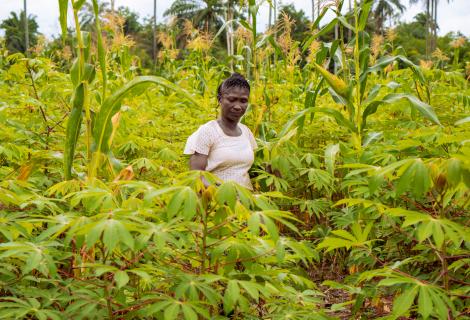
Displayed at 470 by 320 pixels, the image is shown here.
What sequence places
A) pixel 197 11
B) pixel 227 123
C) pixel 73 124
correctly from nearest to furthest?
pixel 73 124, pixel 227 123, pixel 197 11

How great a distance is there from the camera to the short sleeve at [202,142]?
2.95 m

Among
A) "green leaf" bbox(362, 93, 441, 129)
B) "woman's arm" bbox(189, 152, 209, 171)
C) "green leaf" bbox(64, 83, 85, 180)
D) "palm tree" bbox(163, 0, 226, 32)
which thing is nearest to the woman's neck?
"woman's arm" bbox(189, 152, 209, 171)

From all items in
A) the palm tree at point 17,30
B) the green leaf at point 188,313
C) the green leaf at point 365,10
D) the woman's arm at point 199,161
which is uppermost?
the palm tree at point 17,30

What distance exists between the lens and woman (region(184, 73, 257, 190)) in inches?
117

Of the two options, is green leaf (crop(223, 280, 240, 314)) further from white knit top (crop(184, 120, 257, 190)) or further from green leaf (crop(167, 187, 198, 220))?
white knit top (crop(184, 120, 257, 190))

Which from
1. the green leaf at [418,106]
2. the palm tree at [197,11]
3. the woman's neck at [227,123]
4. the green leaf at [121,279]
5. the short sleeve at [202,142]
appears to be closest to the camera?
the green leaf at [121,279]

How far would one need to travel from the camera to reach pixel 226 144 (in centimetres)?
301

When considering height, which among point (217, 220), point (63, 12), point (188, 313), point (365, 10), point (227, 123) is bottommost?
point (188, 313)

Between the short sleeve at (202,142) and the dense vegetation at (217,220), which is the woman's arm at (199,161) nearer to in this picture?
the short sleeve at (202,142)

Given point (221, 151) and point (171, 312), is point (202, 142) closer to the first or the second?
point (221, 151)

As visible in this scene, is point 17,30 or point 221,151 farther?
point 17,30

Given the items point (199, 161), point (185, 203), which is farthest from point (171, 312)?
point (199, 161)

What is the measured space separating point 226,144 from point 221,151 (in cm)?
Answer: 6

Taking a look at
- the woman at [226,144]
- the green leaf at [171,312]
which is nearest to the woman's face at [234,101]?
the woman at [226,144]
